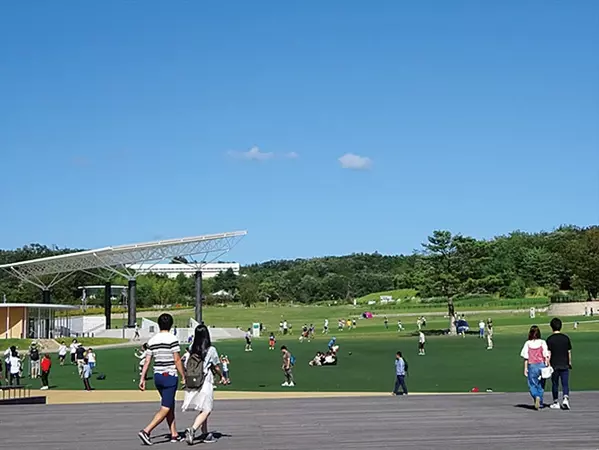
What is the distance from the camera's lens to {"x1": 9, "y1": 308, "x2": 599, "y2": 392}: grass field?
28219 millimetres

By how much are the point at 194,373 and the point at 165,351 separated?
579mm

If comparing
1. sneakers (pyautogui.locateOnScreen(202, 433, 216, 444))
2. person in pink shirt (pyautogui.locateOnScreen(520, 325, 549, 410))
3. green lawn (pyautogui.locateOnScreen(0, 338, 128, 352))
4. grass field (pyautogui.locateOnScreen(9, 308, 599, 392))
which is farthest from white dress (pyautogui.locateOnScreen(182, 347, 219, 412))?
green lawn (pyautogui.locateOnScreen(0, 338, 128, 352))

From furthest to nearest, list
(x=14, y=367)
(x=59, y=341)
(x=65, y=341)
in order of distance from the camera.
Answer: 1. (x=59, y=341)
2. (x=65, y=341)
3. (x=14, y=367)

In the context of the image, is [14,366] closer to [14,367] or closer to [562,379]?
[14,367]

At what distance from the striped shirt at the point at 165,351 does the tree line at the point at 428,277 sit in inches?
2340

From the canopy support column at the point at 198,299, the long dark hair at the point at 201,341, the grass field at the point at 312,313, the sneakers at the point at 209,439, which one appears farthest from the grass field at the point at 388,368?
the grass field at the point at 312,313

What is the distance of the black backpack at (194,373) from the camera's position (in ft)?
35.6

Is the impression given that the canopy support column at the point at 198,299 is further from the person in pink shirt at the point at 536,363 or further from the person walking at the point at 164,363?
the person walking at the point at 164,363

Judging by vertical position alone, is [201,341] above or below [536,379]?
above

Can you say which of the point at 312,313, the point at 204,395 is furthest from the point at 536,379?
the point at 312,313

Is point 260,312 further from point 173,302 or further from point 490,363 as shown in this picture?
point 490,363

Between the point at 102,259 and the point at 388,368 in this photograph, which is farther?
the point at 102,259

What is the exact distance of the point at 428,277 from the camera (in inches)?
2741

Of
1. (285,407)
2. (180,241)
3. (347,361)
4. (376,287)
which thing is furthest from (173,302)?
(285,407)
